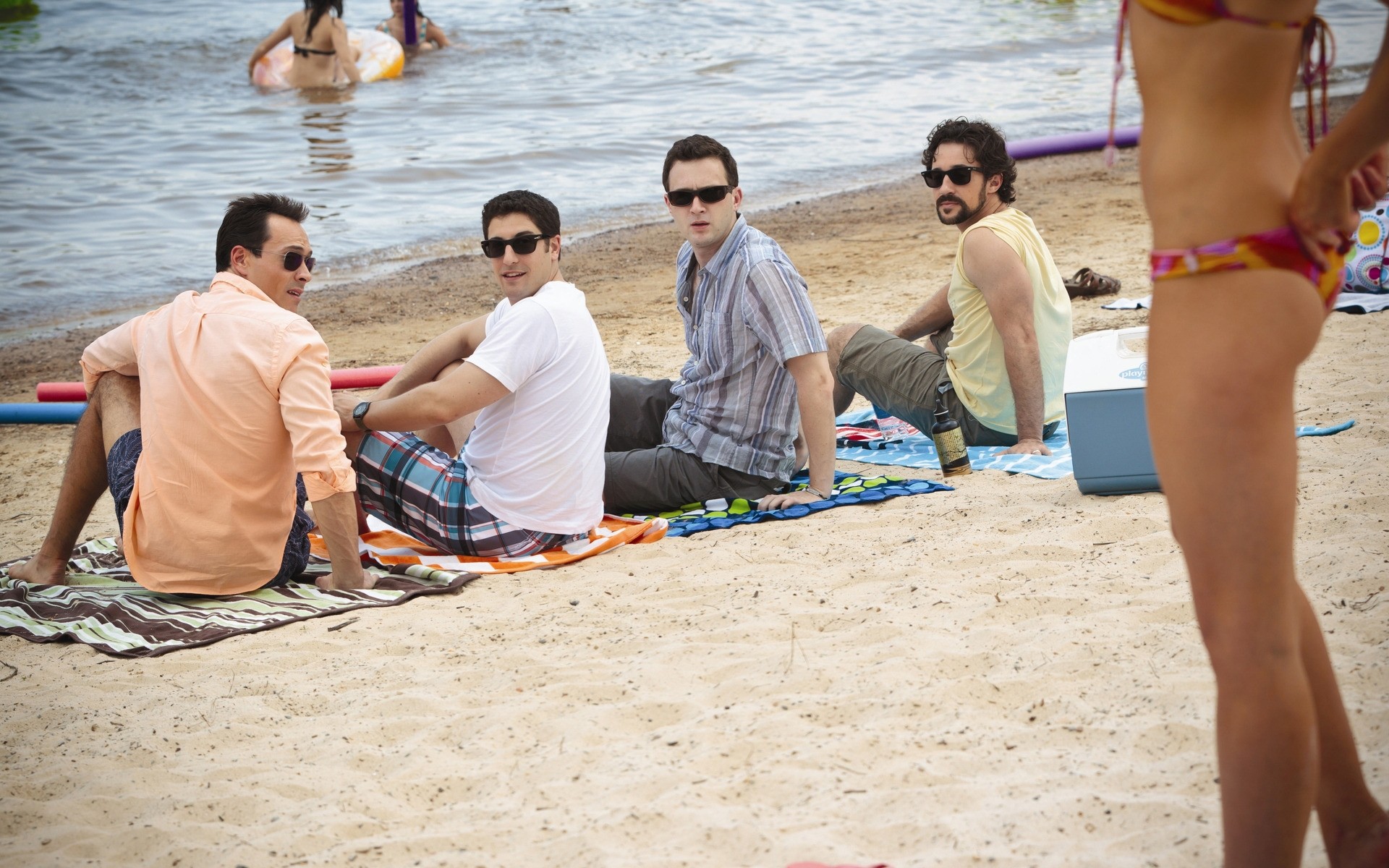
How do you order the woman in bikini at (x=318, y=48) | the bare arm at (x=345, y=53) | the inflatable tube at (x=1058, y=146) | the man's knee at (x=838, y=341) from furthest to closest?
the bare arm at (x=345, y=53), the woman in bikini at (x=318, y=48), the inflatable tube at (x=1058, y=146), the man's knee at (x=838, y=341)

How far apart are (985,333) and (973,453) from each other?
0.48 m

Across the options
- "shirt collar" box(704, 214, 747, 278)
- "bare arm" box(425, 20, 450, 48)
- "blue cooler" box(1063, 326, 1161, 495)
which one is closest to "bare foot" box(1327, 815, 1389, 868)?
"blue cooler" box(1063, 326, 1161, 495)

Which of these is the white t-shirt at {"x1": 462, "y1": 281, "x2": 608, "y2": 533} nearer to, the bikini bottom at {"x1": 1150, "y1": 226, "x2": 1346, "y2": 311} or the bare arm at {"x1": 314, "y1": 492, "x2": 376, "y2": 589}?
the bare arm at {"x1": 314, "y1": 492, "x2": 376, "y2": 589}

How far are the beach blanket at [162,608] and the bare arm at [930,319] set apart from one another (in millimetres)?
2350

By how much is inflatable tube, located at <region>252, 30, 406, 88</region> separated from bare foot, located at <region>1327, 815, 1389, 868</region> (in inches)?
590

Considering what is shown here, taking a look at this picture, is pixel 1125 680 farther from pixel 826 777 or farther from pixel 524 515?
pixel 524 515

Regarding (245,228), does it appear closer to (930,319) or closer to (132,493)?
(132,493)

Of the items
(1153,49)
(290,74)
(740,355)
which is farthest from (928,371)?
(290,74)

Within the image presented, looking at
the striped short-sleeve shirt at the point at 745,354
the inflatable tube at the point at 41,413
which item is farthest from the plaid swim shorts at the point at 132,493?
the inflatable tube at the point at 41,413

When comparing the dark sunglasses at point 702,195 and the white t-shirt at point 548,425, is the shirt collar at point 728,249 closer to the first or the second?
the dark sunglasses at point 702,195

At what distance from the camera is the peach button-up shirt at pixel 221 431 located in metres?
3.50

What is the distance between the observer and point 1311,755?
5.21ft

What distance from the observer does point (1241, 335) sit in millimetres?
1544

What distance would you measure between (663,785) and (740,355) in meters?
2.12
